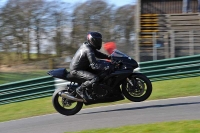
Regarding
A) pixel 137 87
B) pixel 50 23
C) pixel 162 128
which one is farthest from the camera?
pixel 50 23

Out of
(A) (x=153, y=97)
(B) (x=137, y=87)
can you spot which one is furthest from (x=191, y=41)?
(B) (x=137, y=87)

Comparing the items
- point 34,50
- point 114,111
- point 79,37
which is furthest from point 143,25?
point 114,111

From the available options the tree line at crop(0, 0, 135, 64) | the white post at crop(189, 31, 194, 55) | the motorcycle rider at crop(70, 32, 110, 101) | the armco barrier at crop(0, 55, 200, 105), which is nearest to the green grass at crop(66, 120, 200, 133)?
the motorcycle rider at crop(70, 32, 110, 101)

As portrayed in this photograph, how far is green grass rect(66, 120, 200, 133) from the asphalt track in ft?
2.12

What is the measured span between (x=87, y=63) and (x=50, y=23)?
20.8 m

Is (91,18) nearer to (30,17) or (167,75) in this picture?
(30,17)

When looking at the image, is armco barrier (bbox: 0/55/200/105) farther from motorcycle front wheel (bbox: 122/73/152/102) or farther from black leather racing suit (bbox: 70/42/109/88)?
motorcycle front wheel (bbox: 122/73/152/102)

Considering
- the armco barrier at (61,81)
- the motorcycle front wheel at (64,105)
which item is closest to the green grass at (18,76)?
the armco barrier at (61,81)

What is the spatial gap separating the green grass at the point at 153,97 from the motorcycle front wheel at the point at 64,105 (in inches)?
58.8

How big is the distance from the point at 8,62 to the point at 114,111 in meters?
20.4

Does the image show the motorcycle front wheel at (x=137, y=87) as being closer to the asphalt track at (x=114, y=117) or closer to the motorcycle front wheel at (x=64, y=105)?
the asphalt track at (x=114, y=117)

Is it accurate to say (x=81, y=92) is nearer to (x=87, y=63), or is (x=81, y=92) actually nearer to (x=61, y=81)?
(x=87, y=63)

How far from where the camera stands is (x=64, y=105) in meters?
10.1

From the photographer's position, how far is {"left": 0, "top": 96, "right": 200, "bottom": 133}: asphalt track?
880 cm
